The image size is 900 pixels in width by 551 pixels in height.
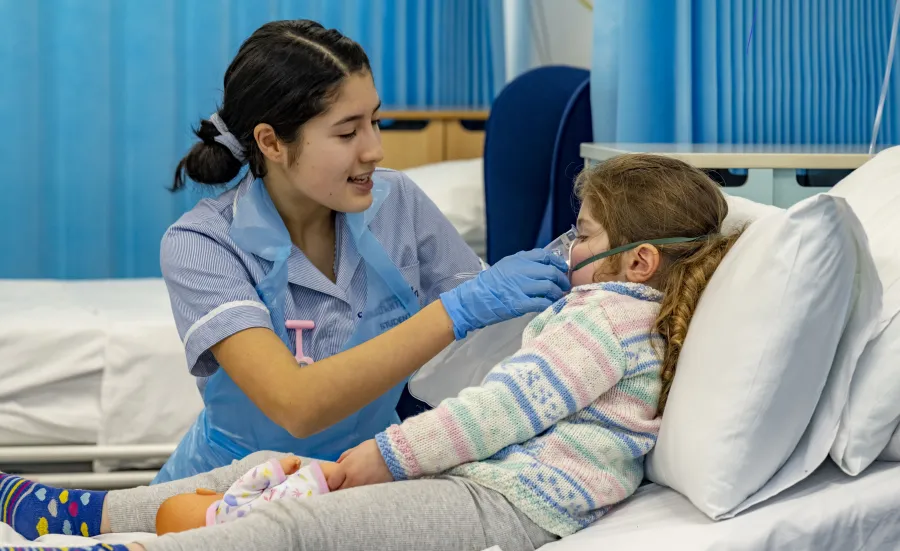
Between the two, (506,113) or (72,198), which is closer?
(506,113)

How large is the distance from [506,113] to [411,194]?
3.84 ft

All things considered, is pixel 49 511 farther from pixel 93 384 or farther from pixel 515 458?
pixel 93 384

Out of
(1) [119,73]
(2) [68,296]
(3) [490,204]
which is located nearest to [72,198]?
(1) [119,73]

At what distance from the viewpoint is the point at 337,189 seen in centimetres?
159

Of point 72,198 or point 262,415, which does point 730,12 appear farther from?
point 72,198

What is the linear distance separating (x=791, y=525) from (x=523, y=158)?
1.84 m

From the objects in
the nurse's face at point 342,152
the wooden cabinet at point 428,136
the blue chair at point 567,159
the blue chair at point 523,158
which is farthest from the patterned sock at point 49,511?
the wooden cabinet at point 428,136

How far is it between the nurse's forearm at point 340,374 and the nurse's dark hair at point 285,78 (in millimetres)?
377

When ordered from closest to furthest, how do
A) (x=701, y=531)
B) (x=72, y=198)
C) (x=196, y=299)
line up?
(x=701, y=531)
(x=196, y=299)
(x=72, y=198)

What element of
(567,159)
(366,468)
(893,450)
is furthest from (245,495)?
(567,159)

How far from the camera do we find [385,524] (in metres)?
1.12

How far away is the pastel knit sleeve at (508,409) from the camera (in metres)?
1.19

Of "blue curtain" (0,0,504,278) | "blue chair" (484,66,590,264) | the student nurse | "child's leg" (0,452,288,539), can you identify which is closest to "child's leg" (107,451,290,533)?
"child's leg" (0,452,288,539)

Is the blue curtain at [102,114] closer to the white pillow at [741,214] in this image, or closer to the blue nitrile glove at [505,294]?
the blue nitrile glove at [505,294]
